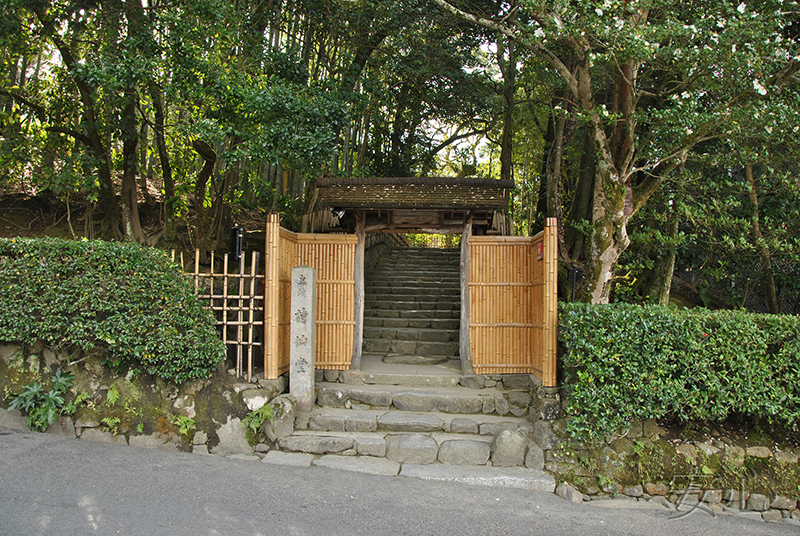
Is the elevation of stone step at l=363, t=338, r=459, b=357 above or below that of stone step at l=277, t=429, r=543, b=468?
above

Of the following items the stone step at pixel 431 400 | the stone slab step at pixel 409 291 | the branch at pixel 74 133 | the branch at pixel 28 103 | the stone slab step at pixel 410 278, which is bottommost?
the stone step at pixel 431 400

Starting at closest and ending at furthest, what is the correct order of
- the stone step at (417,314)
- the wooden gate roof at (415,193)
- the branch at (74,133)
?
the wooden gate roof at (415,193) → the branch at (74,133) → the stone step at (417,314)

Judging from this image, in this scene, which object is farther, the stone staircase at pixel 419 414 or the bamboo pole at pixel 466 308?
the bamboo pole at pixel 466 308

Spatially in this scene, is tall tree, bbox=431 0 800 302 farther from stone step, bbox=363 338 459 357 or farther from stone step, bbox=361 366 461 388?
stone step, bbox=363 338 459 357

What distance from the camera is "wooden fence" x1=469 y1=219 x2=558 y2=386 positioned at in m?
6.15

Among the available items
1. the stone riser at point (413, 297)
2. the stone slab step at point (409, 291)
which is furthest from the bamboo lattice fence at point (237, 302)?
the stone slab step at point (409, 291)

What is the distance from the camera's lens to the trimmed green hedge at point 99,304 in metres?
4.78

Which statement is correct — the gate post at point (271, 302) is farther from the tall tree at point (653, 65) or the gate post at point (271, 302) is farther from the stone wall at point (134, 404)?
the tall tree at point (653, 65)

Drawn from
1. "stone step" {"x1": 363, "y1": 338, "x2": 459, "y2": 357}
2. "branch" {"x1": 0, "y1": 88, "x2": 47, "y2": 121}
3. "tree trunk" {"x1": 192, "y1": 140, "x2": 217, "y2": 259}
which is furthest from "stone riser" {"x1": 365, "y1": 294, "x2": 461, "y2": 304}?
"branch" {"x1": 0, "y1": 88, "x2": 47, "y2": 121}

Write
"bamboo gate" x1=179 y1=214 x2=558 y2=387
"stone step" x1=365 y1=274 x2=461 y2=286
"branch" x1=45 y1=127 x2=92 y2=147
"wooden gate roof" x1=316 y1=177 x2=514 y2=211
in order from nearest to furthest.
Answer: "bamboo gate" x1=179 y1=214 x2=558 y2=387, "wooden gate roof" x1=316 y1=177 x2=514 y2=211, "branch" x1=45 y1=127 x2=92 y2=147, "stone step" x1=365 y1=274 x2=461 y2=286

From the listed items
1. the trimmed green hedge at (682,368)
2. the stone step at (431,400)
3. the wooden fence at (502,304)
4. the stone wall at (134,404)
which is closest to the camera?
the trimmed green hedge at (682,368)

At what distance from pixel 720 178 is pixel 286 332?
21.2 ft

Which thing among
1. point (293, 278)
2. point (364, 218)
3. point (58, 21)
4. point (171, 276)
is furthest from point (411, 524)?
point (58, 21)

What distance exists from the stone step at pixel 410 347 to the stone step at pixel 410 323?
0.57 meters
